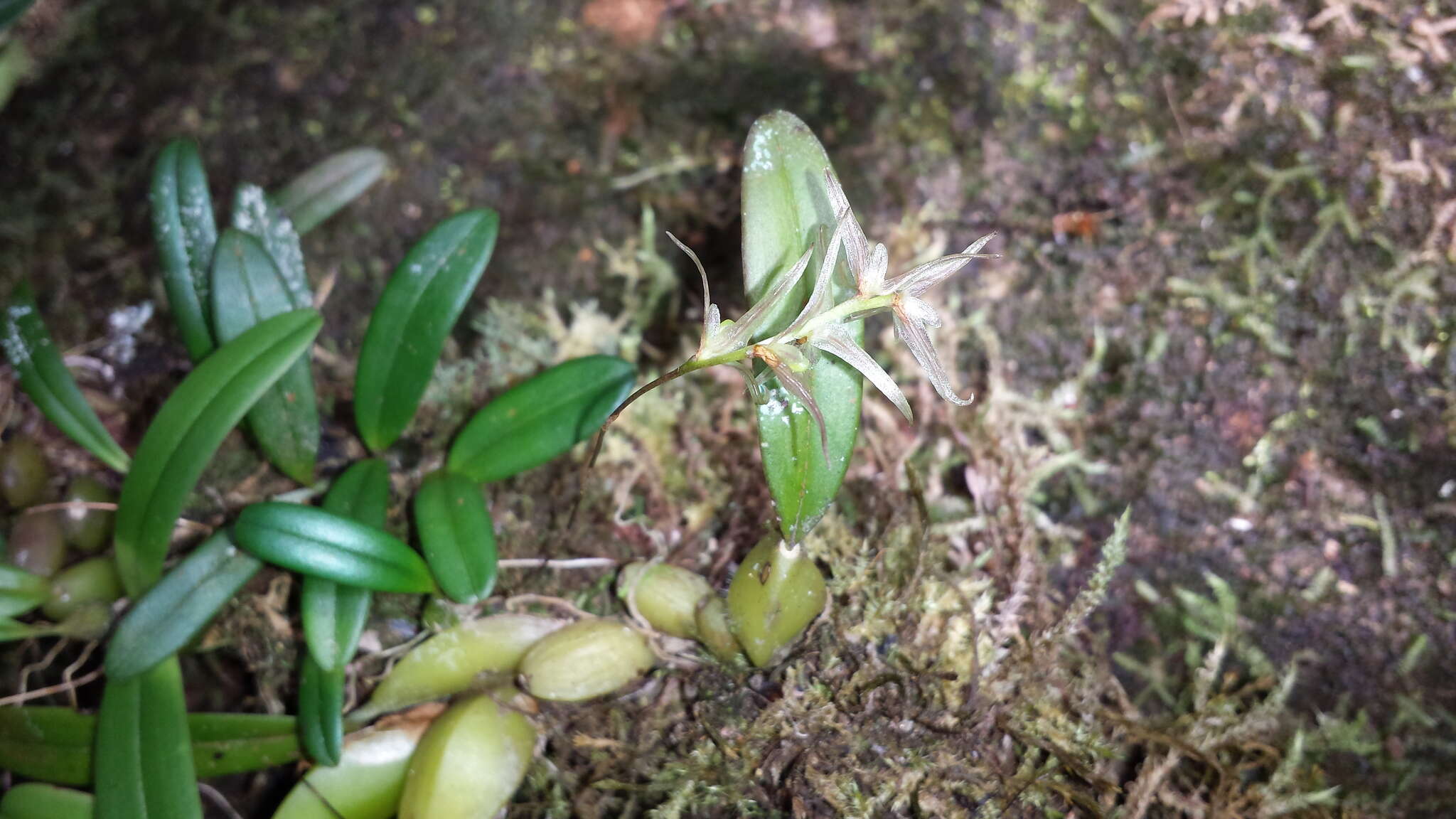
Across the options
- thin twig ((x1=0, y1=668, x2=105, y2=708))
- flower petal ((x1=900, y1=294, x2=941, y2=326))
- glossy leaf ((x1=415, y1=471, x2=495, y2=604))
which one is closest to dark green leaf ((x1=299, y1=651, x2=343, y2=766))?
glossy leaf ((x1=415, y1=471, x2=495, y2=604))

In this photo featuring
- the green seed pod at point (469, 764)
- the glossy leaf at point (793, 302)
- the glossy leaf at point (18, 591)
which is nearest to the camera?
the glossy leaf at point (793, 302)

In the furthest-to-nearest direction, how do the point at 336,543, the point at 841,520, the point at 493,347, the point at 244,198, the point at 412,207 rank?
the point at 412,207
the point at 493,347
the point at 244,198
the point at 841,520
the point at 336,543

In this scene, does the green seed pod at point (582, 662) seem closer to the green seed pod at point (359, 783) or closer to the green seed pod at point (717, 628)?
the green seed pod at point (717, 628)

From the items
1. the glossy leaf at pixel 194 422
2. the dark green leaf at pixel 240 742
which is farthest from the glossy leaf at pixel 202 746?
the glossy leaf at pixel 194 422

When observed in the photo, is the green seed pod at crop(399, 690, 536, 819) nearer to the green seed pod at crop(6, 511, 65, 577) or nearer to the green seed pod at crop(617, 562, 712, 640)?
the green seed pod at crop(617, 562, 712, 640)

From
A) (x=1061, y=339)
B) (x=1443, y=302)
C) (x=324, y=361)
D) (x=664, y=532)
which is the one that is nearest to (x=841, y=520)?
(x=664, y=532)

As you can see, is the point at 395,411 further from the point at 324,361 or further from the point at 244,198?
the point at 244,198

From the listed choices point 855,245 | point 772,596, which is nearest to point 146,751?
point 772,596
